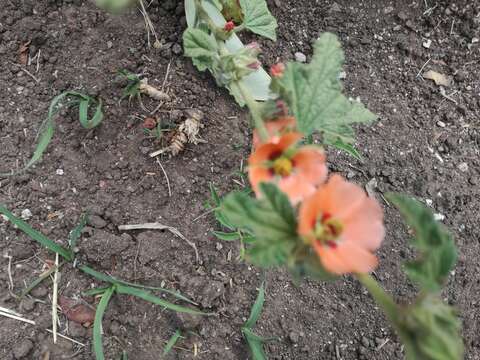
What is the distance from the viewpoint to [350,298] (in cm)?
232

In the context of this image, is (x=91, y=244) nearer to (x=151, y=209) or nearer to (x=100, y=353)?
(x=151, y=209)

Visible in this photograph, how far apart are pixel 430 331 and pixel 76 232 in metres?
1.38

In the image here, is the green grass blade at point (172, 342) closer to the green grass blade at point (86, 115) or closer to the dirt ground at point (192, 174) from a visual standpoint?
the dirt ground at point (192, 174)

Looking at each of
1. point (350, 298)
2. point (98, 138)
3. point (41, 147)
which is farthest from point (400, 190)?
point (41, 147)

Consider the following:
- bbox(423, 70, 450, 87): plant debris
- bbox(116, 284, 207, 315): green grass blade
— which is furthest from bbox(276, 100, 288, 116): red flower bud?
bbox(423, 70, 450, 87): plant debris

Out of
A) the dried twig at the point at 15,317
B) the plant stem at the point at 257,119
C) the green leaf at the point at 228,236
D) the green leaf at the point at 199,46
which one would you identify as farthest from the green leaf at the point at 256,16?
the dried twig at the point at 15,317

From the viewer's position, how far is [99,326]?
6.57 feet

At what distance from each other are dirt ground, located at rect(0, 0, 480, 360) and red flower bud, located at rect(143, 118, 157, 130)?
1.5 inches

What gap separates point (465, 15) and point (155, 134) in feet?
5.65

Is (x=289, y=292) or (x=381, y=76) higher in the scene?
(x=381, y=76)

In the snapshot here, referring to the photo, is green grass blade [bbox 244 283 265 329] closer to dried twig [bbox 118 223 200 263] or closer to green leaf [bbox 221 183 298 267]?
dried twig [bbox 118 223 200 263]

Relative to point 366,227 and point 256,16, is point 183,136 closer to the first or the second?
point 256,16

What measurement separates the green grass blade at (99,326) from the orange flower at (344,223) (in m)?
0.96

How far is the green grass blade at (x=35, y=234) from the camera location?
205 cm
